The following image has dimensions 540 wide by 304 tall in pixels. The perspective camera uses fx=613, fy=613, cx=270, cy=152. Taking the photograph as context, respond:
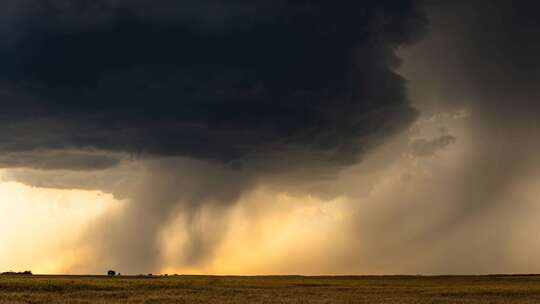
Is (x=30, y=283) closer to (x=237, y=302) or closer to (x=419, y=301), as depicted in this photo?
(x=237, y=302)

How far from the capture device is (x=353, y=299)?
6006 cm

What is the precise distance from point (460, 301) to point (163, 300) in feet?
94.2

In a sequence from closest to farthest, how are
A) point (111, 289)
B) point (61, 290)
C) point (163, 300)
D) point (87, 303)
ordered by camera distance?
point (87, 303) → point (163, 300) → point (61, 290) → point (111, 289)

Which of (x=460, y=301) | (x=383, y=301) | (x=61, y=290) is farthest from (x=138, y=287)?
(x=460, y=301)

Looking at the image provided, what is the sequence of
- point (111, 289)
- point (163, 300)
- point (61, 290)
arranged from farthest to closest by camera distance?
point (111, 289) → point (61, 290) → point (163, 300)

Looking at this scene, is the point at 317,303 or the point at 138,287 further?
the point at 138,287

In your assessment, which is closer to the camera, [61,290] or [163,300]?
[163,300]

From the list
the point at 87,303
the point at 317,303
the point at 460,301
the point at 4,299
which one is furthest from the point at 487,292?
the point at 4,299

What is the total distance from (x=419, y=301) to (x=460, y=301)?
15.0ft

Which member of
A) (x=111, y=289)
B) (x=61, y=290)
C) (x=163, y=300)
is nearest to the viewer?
(x=163, y=300)

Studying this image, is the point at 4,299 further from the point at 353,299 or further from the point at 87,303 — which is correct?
the point at 353,299

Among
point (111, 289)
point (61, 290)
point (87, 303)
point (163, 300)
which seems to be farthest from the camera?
point (111, 289)

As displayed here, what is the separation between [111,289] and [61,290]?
6451mm

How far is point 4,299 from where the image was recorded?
2185 inches
